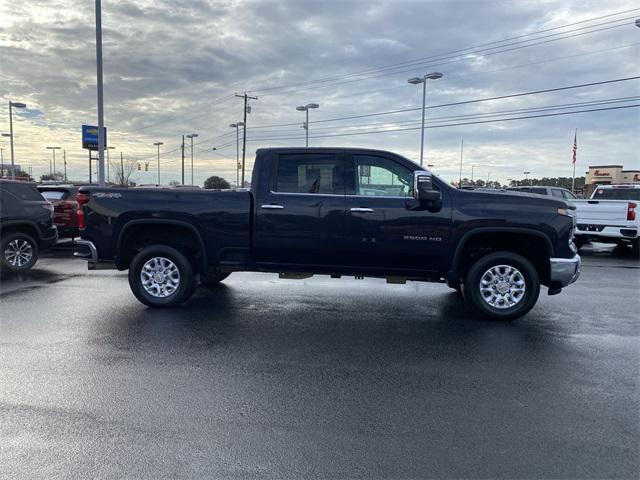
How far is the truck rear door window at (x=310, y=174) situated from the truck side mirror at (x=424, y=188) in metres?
1.00

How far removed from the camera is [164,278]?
656 cm

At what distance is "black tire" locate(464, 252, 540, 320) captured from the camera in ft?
19.6

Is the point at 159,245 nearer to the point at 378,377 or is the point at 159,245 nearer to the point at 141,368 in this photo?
the point at 141,368

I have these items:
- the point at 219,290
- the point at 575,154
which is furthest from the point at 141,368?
the point at 575,154

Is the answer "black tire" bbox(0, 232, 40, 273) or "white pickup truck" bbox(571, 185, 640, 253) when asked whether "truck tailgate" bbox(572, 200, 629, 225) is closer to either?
"white pickup truck" bbox(571, 185, 640, 253)

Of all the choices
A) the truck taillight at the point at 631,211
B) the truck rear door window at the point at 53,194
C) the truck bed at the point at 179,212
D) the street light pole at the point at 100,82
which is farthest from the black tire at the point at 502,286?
the street light pole at the point at 100,82

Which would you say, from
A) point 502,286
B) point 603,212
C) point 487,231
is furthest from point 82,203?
point 603,212

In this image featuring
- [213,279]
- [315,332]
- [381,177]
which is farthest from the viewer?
[213,279]

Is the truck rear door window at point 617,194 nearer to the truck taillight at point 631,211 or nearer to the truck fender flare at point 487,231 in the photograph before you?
the truck taillight at point 631,211

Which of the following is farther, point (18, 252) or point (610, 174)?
point (610, 174)

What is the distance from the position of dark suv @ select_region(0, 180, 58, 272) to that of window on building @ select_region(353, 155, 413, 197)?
696 centimetres

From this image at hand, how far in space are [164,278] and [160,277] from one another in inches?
2.2

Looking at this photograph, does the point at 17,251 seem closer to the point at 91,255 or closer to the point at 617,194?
the point at 91,255

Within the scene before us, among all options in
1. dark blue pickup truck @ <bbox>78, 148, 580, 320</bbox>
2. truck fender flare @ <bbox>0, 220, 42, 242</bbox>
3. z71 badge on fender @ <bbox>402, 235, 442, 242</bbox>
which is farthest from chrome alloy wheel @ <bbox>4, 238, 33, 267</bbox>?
z71 badge on fender @ <bbox>402, 235, 442, 242</bbox>
